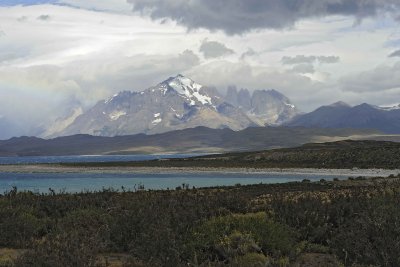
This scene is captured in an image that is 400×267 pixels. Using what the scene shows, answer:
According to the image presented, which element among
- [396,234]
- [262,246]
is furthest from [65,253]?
[396,234]

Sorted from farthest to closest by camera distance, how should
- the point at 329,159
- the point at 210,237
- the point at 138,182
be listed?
the point at 329,159
the point at 138,182
the point at 210,237

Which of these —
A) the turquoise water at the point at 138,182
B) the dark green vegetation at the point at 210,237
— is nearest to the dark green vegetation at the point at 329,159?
the turquoise water at the point at 138,182

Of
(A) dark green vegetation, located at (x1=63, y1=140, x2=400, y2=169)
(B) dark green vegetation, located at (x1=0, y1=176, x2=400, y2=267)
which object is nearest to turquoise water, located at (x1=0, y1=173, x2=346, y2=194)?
(A) dark green vegetation, located at (x1=63, y1=140, x2=400, y2=169)

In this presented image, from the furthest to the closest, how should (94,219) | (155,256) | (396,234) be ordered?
(94,219) < (396,234) < (155,256)

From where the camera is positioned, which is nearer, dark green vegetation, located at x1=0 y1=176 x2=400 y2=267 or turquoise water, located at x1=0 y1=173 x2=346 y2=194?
dark green vegetation, located at x1=0 y1=176 x2=400 y2=267

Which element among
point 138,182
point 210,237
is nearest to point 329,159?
point 138,182

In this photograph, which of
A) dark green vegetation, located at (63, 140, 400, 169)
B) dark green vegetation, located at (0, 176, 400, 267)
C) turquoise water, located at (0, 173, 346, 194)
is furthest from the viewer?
dark green vegetation, located at (63, 140, 400, 169)

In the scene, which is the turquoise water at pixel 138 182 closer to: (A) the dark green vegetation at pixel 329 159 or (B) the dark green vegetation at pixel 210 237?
(A) the dark green vegetation at pixel 329 159

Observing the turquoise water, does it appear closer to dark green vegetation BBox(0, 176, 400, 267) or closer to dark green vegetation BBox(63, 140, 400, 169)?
dark green vegetation BBox(63, 140, 400, 169)

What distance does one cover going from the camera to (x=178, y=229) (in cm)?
1347

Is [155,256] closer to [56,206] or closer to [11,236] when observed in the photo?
[11,236]

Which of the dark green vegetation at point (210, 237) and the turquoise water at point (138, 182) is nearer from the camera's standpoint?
the dark green vegetation at point (210, 237)

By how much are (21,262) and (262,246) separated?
18.5 feet

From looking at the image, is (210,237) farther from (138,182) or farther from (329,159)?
(329,159)
